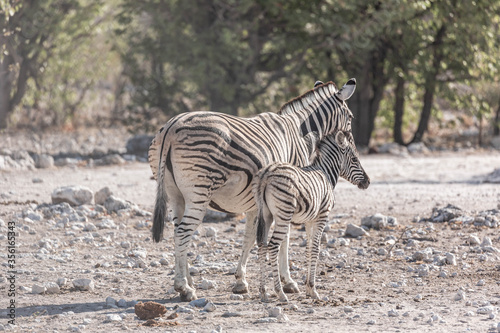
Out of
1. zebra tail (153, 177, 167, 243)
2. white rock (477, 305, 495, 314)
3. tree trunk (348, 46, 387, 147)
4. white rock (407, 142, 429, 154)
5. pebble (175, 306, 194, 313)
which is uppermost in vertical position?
tree trunk (348, 46, 387, 147)

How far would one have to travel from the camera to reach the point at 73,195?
36.4 feet

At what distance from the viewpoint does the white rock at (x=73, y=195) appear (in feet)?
36.3

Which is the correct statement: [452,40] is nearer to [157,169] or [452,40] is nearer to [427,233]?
[427,233]

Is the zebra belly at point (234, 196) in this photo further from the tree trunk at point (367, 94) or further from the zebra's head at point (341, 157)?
the tree trunk at point (367, 94)

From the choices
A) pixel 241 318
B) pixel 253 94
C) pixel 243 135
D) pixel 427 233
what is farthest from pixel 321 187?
pixel 253 94

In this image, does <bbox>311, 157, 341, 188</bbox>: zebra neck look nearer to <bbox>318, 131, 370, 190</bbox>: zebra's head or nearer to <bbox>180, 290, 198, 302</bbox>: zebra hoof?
<bbox>318, 131, 370, 190</bbox>: zebra's head

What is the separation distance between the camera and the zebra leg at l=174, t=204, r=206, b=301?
6.81 meters

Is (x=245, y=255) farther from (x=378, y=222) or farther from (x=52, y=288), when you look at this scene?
(x=378, y=222)

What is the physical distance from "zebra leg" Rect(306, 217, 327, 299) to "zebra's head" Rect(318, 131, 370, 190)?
68cm

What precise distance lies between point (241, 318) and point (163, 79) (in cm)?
1250

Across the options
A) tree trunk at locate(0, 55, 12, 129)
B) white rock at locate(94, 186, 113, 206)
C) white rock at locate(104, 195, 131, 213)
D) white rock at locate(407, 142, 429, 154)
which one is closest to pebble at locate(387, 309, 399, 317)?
white rock at locate(104, 195, 131, 213)

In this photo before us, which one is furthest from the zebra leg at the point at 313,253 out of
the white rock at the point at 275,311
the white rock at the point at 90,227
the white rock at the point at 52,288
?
the white rock at the point at 90,227

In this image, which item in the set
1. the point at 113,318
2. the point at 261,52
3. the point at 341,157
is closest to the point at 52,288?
the point at 113,318

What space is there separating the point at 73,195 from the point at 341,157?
5.07 m
